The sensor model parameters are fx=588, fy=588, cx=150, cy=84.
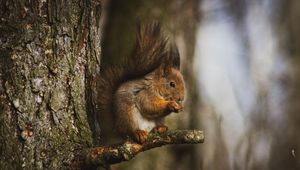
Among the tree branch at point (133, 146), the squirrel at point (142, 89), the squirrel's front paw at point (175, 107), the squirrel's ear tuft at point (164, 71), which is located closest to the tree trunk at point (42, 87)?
the tree branch at point (133, 146)

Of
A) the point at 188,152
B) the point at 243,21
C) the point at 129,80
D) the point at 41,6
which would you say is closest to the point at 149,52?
the point at 129,80

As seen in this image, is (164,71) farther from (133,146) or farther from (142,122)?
(133,146)

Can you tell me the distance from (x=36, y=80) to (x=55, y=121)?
143 millimetres

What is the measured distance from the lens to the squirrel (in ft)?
7.38

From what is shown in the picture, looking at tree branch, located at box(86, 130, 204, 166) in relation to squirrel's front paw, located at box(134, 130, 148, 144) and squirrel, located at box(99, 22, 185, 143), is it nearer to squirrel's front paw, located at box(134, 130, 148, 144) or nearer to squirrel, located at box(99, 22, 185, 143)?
squirrel's front paw, located at box(134, 130, 148, 144)

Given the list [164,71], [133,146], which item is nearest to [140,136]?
[133,146]

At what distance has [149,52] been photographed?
2273 mm

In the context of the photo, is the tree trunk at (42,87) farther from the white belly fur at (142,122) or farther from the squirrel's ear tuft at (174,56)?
the squirrel's ear tuft at (174,56)

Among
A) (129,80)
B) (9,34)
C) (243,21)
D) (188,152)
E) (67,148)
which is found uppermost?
(243,21)

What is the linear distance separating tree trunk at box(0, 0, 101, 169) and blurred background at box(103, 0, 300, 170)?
0.74m

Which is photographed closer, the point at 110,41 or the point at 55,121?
the point at 55,121

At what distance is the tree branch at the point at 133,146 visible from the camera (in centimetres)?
170

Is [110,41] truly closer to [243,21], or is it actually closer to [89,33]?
[89,33]

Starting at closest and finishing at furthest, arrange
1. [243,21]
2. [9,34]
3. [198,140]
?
[198,140]
[9,34]
[243,21]
